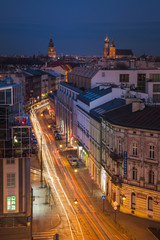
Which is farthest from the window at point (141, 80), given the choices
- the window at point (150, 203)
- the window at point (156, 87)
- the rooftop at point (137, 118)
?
the window at point (150, 203)

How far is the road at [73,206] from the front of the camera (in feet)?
143

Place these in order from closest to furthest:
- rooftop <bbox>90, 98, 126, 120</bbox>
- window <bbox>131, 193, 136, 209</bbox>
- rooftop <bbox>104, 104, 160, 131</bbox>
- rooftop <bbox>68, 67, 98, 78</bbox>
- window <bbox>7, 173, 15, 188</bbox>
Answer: window <bbox>7, 173, 15, 188</bbox> → rooftop <bbox>104, 104, 160, 131</bbox> → window <bbox>131, 193, 136, 209</bbox> → rooftop <bbox>90, 98, 126, 120</bbox> → rooftop <bbox>68, 67, 98, 78</bbox>

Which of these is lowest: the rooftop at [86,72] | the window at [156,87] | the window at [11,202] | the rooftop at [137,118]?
the window at [11,202]

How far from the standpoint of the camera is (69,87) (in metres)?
103

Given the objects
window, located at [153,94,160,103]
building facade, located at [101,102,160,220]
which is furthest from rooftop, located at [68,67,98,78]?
building facade, located at [101,102,160,220]

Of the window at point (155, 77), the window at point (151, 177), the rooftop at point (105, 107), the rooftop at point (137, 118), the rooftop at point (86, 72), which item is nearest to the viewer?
the window at point (151, 177)

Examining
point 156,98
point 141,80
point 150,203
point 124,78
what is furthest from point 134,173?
point 141,80

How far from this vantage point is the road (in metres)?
43.7

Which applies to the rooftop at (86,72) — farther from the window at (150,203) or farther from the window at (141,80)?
the window at (150,203)

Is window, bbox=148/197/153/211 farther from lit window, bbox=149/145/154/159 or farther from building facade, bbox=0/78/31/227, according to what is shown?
building facade, bbox=0/78/31/227

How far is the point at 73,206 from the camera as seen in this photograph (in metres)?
52.4

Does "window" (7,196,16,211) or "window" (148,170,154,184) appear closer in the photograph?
"window" (7,196,16,211)

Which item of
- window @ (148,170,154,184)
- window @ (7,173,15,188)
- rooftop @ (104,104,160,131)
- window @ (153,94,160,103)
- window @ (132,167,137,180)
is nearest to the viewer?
window @ (7,173,15,188)

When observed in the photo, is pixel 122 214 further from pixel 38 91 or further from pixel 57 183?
pixel 38 91
